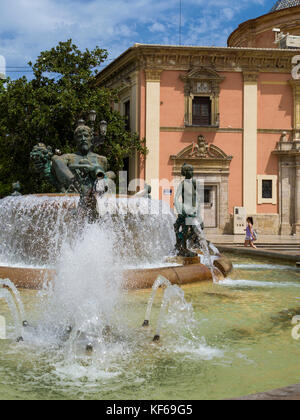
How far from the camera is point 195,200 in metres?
7.37

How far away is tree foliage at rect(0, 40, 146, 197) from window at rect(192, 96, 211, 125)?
4722mm

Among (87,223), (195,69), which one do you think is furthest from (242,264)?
(195,69)

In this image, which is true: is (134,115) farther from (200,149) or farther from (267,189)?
(267,189)

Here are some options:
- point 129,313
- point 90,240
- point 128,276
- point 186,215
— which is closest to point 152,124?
point 186,215

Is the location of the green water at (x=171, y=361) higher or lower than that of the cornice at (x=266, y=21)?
lower

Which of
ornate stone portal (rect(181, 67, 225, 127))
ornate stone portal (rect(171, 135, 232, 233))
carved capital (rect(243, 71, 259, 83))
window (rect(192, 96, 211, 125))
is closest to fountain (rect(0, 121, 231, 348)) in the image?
A: ornate stone portal (rect(171, 135, 232, 233))

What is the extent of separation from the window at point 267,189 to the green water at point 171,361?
18.4 metres

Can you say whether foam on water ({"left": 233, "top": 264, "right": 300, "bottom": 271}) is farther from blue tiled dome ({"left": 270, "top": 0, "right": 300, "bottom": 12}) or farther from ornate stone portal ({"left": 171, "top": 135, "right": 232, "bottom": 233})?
blue tiled dome ({"left": 270, "top": 0, "right": 300, "bottom": 12})

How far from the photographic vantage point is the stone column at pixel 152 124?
22266 mm

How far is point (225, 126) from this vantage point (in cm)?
2291

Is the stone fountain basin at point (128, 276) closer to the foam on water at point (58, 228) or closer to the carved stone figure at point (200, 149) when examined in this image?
the foam on water at point (58, 228)

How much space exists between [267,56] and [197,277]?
1892 cm

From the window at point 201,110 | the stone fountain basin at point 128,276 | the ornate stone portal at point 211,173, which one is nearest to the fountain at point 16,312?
the stone fountain basin at point 128,276
